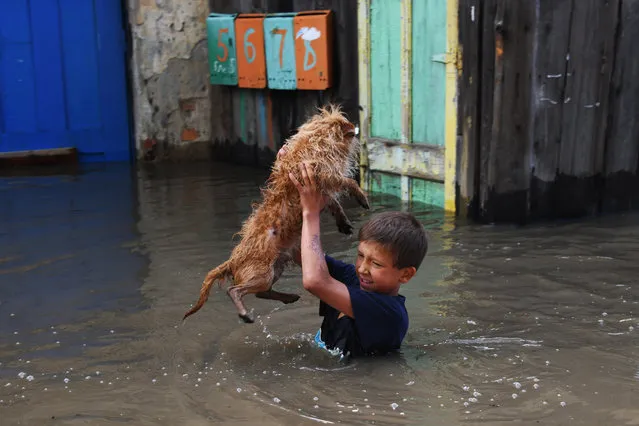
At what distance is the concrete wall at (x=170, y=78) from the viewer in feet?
29.3

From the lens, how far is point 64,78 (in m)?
9.00

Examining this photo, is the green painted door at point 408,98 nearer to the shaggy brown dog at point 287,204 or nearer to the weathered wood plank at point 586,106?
the weathered wood plank at point 586,106

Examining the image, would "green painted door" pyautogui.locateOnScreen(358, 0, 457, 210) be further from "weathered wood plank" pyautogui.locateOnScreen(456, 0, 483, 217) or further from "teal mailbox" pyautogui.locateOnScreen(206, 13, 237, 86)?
"teal mailbox" pyautogui.locateOnScreen(206, 13, 237, 86)

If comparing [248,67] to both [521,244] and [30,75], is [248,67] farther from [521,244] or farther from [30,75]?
[521,244]

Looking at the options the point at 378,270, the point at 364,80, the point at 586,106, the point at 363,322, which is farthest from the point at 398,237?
the point at 364,80

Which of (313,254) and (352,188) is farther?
(352,188)

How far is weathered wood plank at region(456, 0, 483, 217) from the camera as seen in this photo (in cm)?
590

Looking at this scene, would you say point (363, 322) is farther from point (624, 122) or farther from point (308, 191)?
point (624, 122)

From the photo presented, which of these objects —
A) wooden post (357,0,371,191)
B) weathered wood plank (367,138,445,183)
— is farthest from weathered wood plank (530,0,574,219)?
wooden post (357,0,371,191)

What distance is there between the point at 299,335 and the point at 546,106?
110 inches

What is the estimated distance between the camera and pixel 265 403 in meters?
3.26

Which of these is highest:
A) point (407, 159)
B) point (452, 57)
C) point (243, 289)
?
point (452, 57)

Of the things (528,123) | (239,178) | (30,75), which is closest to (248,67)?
(239,178)

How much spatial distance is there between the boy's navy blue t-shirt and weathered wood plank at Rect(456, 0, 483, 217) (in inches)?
103
